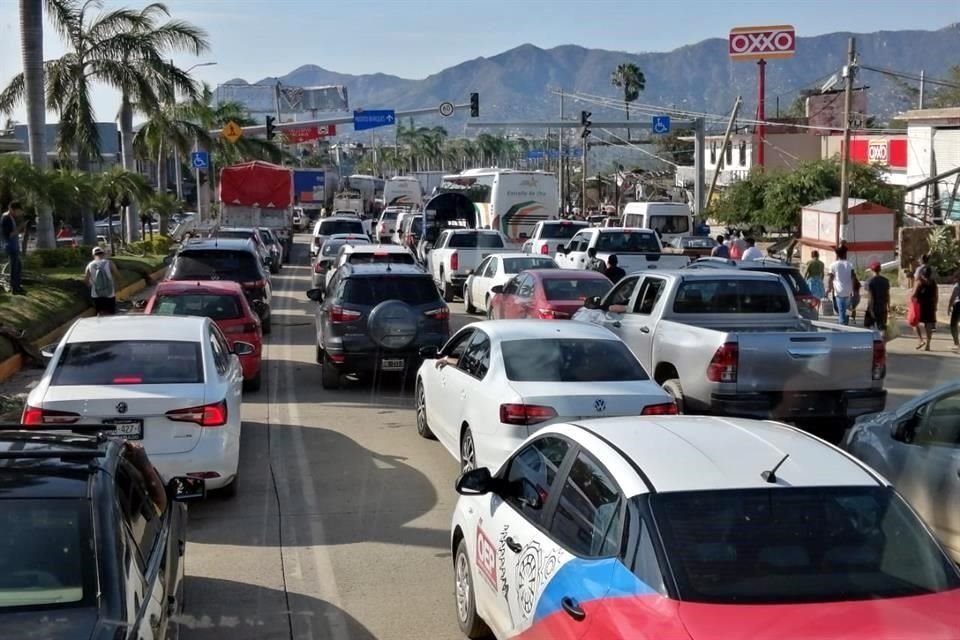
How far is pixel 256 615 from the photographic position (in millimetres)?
7621

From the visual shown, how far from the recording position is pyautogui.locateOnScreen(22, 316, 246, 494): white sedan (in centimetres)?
927

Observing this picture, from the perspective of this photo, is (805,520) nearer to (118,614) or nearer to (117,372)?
(118,614)

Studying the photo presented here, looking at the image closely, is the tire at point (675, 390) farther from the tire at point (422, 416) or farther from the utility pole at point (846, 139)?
the utility pole at point (846, 139)

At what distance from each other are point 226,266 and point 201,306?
4.89 metres

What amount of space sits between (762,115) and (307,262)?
35111 millimetres

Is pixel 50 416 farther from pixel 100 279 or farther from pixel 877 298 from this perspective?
pixel 877 298

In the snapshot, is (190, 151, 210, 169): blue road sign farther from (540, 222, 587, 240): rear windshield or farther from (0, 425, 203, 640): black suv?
(0, 425, 203, 640): black suv

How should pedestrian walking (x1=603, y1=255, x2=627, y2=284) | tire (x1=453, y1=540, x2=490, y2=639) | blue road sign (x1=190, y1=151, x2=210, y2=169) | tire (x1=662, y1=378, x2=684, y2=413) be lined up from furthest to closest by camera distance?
blue road sign (x1=190, y1=151, x2=210, y2=169) < pedestrian walking (x1=603, y1=255, x2=627, y2=284) < tire (x1=662, y1=378, x2=684, y2=413) < tire (x1=453, y1=540, x2=490, y2=639)

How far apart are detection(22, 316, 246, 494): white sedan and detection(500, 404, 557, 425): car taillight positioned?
2266mm

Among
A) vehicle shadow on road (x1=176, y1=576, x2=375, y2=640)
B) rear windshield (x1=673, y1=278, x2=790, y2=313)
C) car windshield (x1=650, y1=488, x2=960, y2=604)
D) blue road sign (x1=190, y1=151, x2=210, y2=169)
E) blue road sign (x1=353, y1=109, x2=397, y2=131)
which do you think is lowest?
vehicle shadow on road (x1=176, y1=576, x2=375, y2=640)

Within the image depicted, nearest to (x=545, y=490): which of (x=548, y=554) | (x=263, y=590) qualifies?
(x=548, y=554)

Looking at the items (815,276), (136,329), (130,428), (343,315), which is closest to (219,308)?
(343,315)

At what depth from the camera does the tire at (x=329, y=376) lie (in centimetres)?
1627

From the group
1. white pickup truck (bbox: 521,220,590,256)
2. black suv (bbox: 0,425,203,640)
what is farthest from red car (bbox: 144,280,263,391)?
white pickup truck (bbox: 521,220,590,256)
